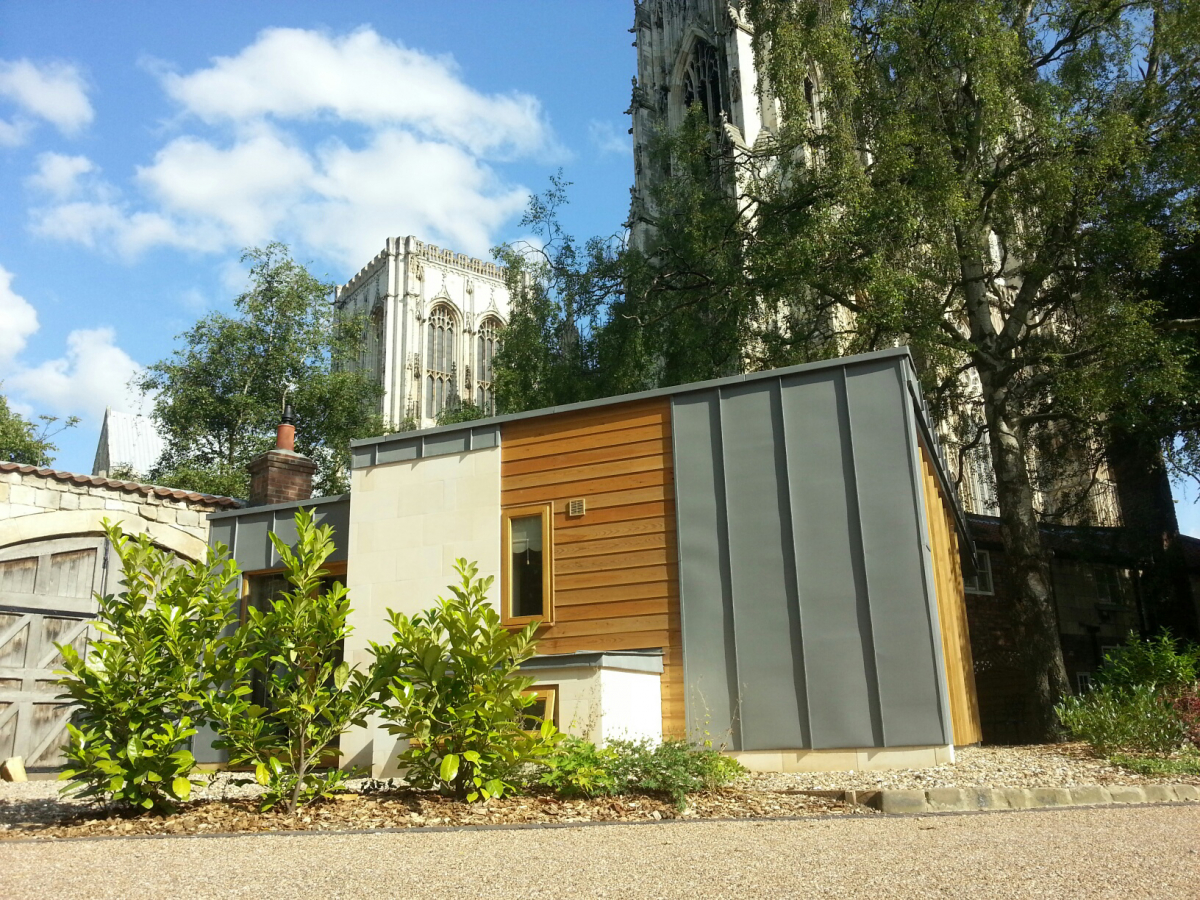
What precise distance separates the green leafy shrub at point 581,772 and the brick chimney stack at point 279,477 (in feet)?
26.2

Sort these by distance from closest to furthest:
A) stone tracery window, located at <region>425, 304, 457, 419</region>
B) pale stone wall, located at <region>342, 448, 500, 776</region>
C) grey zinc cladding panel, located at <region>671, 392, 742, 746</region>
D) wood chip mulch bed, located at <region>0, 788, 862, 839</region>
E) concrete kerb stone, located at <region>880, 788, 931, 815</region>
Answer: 1. wood chip mulch bed, located at <region>0, 788, 862, 839</region>
2. concrete kerb stone, located at <region>880, 788, 931, 815</region>
3. grey zinc cladding panel, located at <region>671, 392, 742, 746</region>
4. pale stone wall, located at <region>342, 448, 500, 776</region>
5. stone tracery window, located at <region>425, 304, 457, 419</region>

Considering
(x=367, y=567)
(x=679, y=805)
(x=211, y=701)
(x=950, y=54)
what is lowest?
(x=679, y=805)

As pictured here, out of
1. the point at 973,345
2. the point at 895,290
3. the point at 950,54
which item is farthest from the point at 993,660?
the point at 950,54

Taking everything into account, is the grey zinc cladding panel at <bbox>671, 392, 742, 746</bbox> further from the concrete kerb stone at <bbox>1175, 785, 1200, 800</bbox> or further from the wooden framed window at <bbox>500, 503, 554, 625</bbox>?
the concrete kerb stone at <bbox>1175, 785, 1200, 800</bbox>

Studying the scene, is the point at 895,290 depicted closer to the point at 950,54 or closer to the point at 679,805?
the point at 950,54

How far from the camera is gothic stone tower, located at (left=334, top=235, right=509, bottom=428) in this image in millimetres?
67688

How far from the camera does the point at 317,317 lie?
33.5 metres

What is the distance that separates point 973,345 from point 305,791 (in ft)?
41.5

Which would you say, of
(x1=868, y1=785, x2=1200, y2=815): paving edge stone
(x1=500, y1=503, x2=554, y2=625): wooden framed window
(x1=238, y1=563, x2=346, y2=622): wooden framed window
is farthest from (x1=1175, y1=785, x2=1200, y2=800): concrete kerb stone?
(x1=238, y1=563, x2=346, y2=622): wooden framed window

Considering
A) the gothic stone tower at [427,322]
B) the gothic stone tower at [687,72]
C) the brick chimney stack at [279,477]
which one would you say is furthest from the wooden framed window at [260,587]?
the gothic stone tower at [427,322]

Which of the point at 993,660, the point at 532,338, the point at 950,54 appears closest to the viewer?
the point at 950,54

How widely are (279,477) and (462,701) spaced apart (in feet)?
25.6

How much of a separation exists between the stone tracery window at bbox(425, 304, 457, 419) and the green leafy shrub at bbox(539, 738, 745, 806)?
60329 millimetres

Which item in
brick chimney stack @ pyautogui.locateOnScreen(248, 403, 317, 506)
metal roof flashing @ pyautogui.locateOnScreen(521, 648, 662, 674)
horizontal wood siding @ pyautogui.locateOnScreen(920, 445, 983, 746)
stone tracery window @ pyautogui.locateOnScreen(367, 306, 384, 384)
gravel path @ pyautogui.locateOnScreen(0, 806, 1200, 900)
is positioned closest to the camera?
gravel path @ pyautogui.locateOnScreen(0, 806, 1200, 900)
